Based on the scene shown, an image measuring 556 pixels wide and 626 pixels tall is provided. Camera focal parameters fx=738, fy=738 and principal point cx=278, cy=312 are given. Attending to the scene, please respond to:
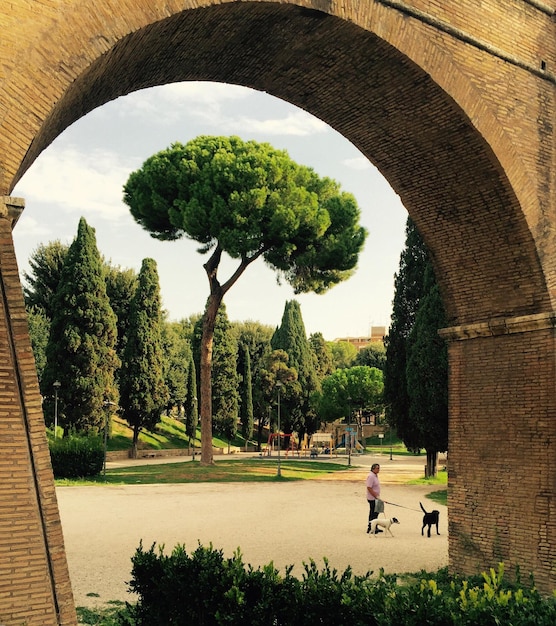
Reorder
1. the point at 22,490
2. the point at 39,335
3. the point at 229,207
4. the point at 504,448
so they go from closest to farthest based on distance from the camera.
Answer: the point at 22,490 → the point at 504,448 → the point at 229,207 → the point at 39,335

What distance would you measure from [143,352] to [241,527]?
18099 mm

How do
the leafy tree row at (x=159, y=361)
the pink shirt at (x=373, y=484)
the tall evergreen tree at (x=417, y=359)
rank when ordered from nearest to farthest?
the pink shirt at (x=373, y=484), the tall evergreen tree at (x=417, y=359), the leafy tree row at (x=159, y=361)

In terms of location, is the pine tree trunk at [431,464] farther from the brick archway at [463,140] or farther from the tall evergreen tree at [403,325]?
the brick archway at [463,140]

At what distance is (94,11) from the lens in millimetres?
5207

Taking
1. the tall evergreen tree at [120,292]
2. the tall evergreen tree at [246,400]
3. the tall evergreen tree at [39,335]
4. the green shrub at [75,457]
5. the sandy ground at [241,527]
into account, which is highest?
the tall evergreen tree at [120,292]

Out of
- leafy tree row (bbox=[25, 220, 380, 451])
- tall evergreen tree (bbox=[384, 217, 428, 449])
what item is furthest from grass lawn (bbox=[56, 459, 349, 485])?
tall evergreen tree (bbox=[384, 217, 428, 449])

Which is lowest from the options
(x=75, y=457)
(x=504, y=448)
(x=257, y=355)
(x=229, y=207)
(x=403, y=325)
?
(x=75, y=457)

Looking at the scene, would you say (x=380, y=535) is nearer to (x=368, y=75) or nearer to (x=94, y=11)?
(x=368, y=75)

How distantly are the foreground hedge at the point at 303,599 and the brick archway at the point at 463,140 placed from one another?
122 inches

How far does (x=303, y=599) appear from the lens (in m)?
5.21

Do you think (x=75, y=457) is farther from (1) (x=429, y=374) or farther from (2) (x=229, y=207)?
(1) (x=429, y=374)

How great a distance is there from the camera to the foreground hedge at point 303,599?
459 cm

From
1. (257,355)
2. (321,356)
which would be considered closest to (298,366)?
(257,355)

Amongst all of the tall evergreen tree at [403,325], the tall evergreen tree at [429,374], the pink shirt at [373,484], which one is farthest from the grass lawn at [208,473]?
the pink shirt at [373,484]
